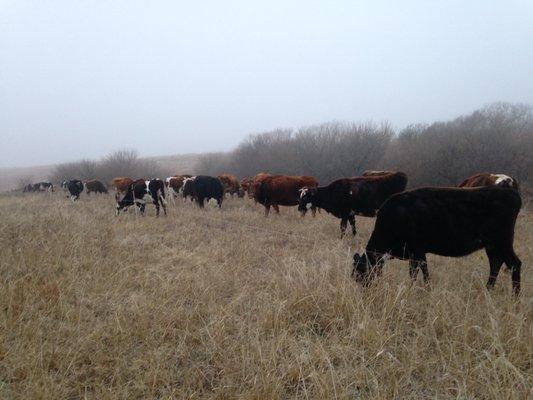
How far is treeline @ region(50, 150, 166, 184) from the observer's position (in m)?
42.8

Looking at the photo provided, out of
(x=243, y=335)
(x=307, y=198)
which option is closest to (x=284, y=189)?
(x=307, y=198)

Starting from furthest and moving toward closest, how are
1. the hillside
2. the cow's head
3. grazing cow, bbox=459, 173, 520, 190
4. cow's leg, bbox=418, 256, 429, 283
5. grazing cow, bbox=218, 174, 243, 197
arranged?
the hillside < grazing cow, bbox=218, 174, 243, 197 < the cow's head < grazing cow, bbox=459, 173, 520, 190 < cow's leg, bbox=418, 256, 429, 283

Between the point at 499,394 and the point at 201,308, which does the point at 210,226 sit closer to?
the point at 201,308

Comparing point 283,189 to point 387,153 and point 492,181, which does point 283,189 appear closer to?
point 492,181

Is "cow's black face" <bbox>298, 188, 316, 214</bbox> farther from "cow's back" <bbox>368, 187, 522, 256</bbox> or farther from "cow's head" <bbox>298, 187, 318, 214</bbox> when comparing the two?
"cow's back" <bbox>368, 187, 522, 256</bbox>

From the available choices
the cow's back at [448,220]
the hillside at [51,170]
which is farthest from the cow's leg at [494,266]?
the hillside at [51,170]

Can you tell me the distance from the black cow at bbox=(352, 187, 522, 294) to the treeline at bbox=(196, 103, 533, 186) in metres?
22.2

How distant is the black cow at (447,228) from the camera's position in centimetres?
449

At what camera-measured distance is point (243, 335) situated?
3.07m

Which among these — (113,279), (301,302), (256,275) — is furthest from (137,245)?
(301,302)

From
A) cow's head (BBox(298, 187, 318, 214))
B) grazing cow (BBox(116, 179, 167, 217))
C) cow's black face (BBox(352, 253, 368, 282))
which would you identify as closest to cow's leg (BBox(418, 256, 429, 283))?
cow's black face (BBox(352, 253, 368, 282))

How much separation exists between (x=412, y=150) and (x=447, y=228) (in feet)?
84.5

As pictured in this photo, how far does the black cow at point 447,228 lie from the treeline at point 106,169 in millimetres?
42501

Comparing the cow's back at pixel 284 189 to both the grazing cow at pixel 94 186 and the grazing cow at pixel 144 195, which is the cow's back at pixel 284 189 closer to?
the grazing cow at pixel 144 195
